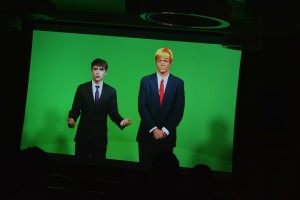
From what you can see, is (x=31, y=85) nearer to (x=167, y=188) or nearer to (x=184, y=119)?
(x=184, y=119)

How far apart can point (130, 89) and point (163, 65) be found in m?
0.52

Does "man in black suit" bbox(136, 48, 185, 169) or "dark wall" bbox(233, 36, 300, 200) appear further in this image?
"dark wall" bbox(233, 36, 300, 200)

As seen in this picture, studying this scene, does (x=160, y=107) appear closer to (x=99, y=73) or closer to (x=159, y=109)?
(x=159, y=109)

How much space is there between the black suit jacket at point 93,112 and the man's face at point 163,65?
64cm

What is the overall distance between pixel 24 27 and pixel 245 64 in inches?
116

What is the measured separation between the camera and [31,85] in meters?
6.12

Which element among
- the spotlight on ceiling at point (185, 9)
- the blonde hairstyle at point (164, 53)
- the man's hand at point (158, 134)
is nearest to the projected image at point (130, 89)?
the blonde hairstyle at point (164, 53)

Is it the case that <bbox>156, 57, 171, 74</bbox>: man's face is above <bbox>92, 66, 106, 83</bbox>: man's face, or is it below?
above

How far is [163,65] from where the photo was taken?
6.00 m

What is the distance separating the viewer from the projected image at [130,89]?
6000 mm

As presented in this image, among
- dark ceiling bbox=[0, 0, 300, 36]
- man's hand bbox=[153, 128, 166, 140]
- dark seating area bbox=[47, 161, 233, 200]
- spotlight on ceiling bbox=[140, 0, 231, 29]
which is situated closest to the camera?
dark ceiling bbox=[0, 0, 300, 36]

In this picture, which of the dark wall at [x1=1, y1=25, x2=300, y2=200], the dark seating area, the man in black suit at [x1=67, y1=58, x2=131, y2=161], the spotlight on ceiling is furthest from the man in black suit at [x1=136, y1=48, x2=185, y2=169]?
the spotlight on ceiling

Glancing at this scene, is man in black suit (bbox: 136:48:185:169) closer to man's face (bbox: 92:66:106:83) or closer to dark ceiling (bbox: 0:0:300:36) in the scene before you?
man's face (bbox: 92:66:106:83)

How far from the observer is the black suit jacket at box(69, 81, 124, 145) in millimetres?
6039
